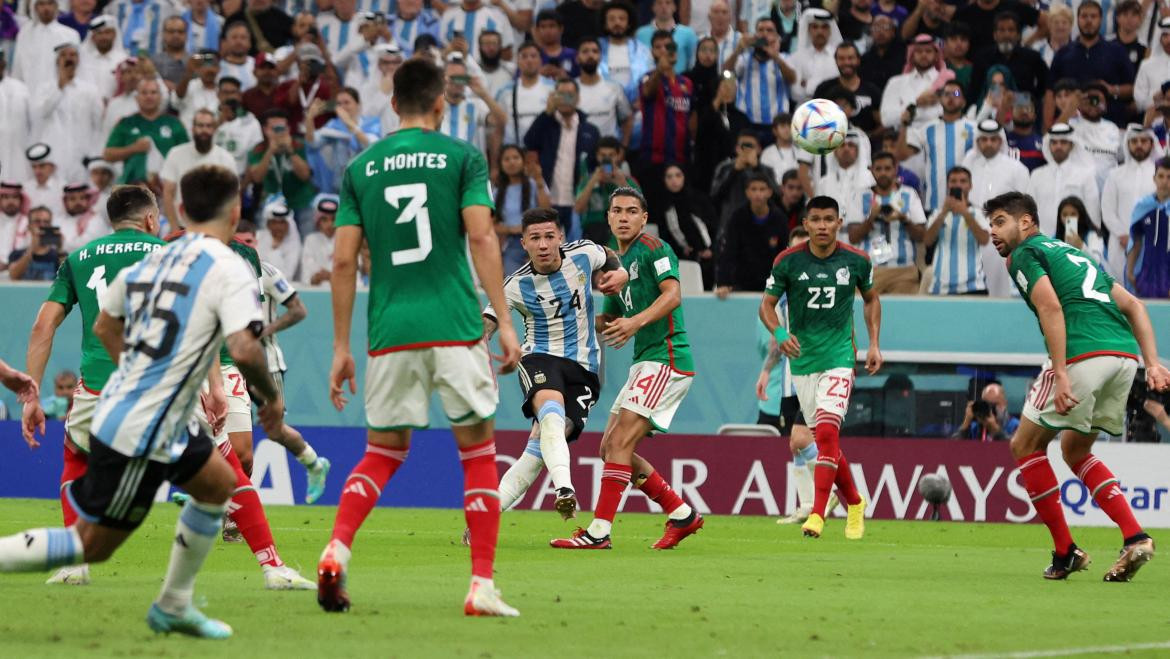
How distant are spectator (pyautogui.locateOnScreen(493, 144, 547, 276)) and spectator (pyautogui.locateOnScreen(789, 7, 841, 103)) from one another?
3514 millimetres

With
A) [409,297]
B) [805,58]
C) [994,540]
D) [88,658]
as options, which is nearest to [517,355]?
[409,297]

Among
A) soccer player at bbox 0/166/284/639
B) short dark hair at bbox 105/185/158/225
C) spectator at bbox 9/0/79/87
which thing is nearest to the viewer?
soccer player at bbox 0/166/284/639

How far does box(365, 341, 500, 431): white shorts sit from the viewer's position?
7520 mm

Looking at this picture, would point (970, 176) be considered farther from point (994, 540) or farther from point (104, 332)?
point (104, 332)

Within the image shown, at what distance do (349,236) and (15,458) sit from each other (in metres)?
12.3

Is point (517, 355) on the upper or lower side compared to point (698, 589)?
upper

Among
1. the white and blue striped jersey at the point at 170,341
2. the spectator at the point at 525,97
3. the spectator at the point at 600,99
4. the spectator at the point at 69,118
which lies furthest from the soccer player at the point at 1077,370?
the spectator at the point at 69,118

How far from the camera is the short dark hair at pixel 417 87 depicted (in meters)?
7.70

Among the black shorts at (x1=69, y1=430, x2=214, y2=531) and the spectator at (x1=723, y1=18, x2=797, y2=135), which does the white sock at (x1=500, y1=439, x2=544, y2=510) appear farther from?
the spectator at (x1=723, y1=18, x2=797, y2=135)

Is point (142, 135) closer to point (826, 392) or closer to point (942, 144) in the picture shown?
point (942, 144)

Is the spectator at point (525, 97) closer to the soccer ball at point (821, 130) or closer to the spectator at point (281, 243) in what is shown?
the spectator at point (281, 243)

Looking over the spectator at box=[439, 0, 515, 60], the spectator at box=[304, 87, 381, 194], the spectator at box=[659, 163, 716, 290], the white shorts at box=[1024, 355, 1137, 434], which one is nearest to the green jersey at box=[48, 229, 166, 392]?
the white shorts at box=[1024, 355, 1137, 434]

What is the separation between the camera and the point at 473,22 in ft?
72.2

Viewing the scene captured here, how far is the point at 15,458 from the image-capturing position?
1875 centimetres
